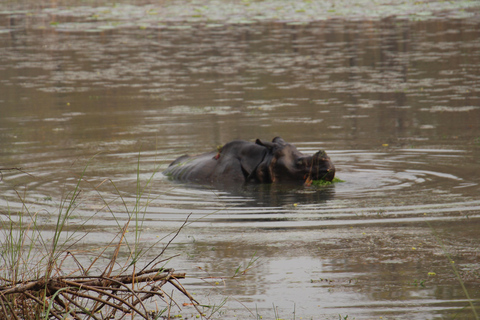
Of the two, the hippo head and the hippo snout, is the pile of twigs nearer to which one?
the hippo snout

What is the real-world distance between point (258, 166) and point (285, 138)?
2.66m

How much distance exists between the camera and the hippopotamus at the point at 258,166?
31.2 ft

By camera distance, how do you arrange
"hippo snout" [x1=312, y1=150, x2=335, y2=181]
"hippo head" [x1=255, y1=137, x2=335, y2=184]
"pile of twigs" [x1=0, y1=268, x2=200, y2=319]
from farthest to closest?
"hippo head" [x1=255, y1=137, x2=335, y2=184] < "hippo snout" [x1=312, y1=150, x2=335, y2=181] < "pile of twigs" [x1=0, y1=268, x2=200, y2=319]

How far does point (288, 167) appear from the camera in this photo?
31.8 feet

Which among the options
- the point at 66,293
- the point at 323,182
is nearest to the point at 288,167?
the point at 323,182

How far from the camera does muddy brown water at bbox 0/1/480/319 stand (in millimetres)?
5836

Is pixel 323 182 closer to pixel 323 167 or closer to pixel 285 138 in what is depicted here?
pixel 323 167

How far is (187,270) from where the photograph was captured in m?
6.12

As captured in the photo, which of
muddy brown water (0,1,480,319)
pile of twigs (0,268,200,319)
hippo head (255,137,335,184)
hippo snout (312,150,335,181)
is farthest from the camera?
hippo head (255,137,335,184)

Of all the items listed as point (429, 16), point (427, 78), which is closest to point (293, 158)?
point (427, 78)

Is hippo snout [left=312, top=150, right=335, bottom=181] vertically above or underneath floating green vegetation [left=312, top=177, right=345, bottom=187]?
above

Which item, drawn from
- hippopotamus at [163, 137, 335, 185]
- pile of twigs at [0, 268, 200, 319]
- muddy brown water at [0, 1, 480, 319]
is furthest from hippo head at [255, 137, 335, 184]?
pile of twigs at [0, 268, 200, 319]

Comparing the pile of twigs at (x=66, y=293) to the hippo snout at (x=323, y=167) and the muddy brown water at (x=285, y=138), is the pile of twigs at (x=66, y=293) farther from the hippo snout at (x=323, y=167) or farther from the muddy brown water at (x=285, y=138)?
the hippo snout at (x=323, y=167)

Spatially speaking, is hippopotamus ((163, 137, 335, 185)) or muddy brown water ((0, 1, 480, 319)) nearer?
muddy brown water ((0, 1, 480, 319))
